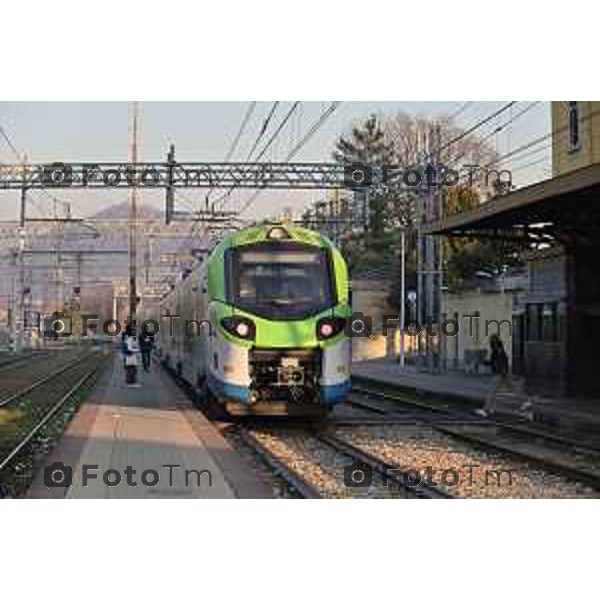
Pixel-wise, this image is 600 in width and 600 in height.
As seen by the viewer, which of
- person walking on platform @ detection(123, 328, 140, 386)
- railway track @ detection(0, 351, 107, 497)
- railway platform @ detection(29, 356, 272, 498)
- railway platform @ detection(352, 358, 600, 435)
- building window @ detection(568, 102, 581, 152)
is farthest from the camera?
person walking on platform @ detection(123, 328, 140, 386)

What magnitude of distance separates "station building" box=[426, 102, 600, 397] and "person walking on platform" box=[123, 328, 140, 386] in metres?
7.67

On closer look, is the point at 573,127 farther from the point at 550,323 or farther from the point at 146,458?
the point at 146,458

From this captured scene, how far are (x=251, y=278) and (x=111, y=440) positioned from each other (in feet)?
10.6

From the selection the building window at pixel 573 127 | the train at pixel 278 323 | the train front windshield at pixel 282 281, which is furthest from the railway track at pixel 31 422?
the building window at pixel 573 127

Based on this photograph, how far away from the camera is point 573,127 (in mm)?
27531

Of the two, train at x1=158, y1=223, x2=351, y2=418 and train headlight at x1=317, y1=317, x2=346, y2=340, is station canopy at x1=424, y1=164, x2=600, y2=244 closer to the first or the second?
train at x1=158, y1=223, x2=351, y2=418

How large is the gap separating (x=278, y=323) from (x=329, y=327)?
76 cm

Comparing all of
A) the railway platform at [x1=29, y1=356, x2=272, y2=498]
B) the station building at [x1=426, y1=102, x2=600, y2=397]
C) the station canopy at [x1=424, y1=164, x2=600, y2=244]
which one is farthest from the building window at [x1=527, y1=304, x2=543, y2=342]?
the railway platform at [x1=29, y1=356, x2=272, y2=498]

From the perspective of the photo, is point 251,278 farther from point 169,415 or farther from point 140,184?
point 140,184

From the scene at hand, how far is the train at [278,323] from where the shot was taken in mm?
16578

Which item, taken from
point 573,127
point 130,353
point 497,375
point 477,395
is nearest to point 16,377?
point 130,353

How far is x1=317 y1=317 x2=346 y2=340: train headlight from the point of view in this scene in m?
16.7

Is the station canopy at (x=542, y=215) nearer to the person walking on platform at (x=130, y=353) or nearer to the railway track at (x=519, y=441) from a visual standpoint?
the railway track at (x=519, y=441)

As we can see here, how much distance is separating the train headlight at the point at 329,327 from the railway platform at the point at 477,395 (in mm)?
4292
